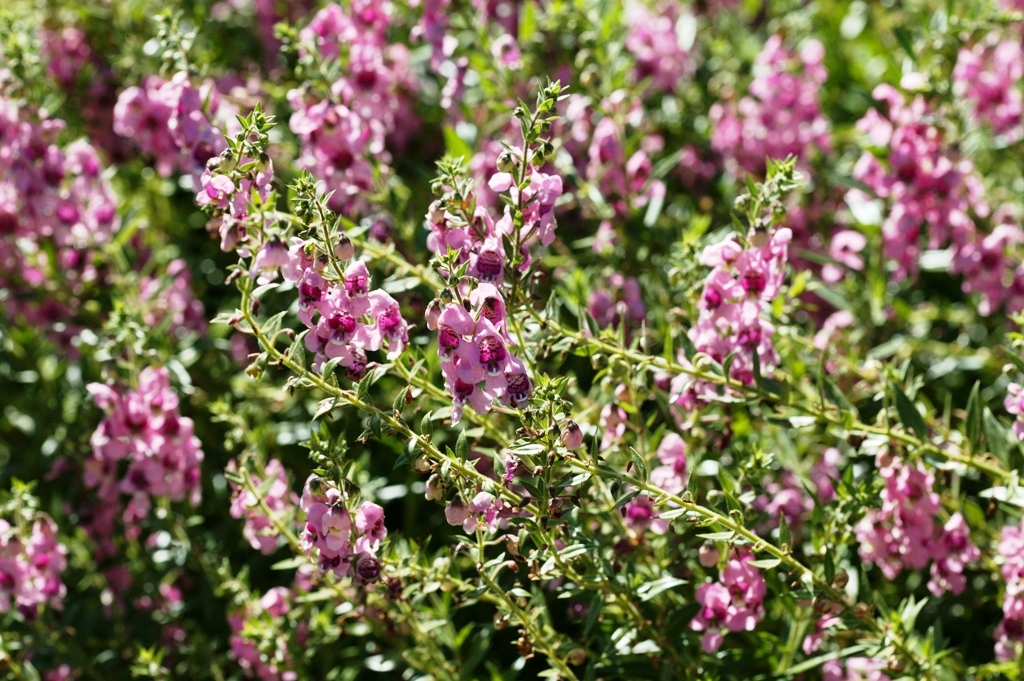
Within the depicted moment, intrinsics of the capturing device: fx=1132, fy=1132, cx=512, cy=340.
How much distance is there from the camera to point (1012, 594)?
249 centimetres

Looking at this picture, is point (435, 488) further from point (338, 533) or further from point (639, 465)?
point (639, 465)

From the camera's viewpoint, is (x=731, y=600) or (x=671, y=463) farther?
(x=671, y=463)

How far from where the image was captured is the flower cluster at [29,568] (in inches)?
110

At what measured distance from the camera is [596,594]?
7.96ft

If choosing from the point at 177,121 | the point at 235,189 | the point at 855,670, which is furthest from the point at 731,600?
the point at 177,121

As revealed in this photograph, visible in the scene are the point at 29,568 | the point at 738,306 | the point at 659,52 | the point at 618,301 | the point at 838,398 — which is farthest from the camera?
the point at 659,52

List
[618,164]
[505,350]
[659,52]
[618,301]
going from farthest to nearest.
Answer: [659,52] < [618,164] < [618,301] < [505,350]

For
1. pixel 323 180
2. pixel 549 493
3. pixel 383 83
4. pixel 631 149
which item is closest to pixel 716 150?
pixel 631 149

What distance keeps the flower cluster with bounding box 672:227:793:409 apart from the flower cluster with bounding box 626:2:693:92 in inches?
61.5

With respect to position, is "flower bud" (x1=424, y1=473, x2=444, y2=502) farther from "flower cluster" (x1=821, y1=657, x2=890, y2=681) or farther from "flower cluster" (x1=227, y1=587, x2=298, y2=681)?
"flower cluster" (x1=821, y1=657, x2=890, y2=681)

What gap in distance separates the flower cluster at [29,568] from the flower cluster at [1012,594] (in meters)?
2.31

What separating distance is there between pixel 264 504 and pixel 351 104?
3.79 ft

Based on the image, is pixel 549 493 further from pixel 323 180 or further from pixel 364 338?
pixel 323 180

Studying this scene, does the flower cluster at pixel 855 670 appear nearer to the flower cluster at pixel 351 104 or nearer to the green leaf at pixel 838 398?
the green leaf at pixel 838 398
